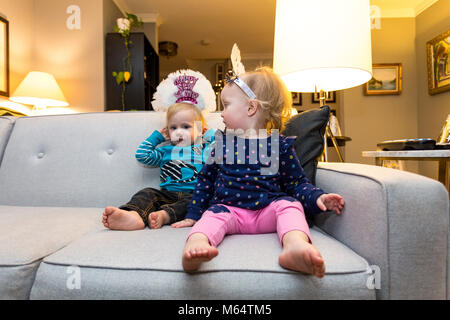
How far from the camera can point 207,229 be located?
718 mm

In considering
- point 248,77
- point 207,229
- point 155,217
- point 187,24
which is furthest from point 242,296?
point 187,24

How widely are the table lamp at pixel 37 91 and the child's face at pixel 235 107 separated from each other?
230cm

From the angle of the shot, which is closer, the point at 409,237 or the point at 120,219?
the point at 409,237

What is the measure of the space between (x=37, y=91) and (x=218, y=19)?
273cm

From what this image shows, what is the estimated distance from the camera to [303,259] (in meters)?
0.56

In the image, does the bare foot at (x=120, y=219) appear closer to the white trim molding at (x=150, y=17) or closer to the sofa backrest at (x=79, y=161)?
the sofa backrest at (x=79, y=161)

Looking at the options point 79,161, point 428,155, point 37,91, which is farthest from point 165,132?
point 37,91

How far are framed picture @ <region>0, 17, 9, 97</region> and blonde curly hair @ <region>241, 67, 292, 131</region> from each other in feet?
8.44

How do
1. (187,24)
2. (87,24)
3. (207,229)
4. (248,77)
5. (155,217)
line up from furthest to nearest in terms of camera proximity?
(187,24) < (87,24) < (248,77) < (155,217) < (207,229)

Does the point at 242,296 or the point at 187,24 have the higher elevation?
the point at 187,24

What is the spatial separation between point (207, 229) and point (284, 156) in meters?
0.41

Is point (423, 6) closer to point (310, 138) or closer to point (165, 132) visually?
point (310, 138)

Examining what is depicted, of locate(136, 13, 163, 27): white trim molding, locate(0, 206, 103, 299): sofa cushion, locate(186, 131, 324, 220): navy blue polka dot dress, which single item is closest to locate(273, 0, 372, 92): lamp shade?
locate(186, 131, 324, 220): navy blue polka dot dress
